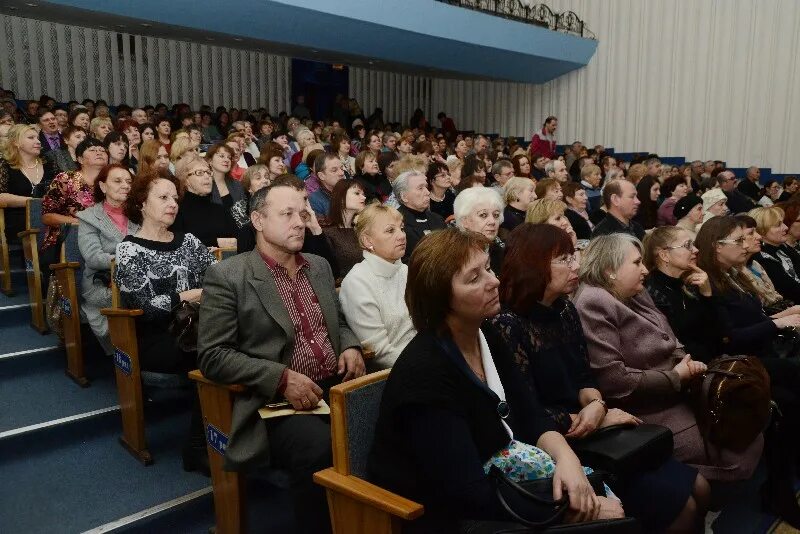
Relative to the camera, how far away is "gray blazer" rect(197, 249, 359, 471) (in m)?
1.99

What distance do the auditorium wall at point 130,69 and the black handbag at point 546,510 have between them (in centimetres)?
1083

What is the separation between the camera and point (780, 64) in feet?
34.1

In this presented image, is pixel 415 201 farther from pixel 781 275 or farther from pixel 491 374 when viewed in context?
pixel 491 374

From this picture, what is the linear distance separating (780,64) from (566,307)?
1038 cm

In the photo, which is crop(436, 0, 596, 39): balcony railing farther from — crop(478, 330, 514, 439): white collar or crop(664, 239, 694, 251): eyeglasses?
crop(478, 330, 514, 439): white collar

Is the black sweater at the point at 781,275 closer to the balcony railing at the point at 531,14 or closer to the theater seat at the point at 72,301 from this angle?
the theater seat at the point at 72,301

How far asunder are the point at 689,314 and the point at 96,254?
2570 mm

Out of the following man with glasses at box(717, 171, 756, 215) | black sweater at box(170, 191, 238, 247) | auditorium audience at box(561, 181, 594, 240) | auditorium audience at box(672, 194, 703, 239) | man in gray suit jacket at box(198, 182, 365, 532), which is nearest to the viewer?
man in gray suit jacket at box(198, 182, 365, 532)

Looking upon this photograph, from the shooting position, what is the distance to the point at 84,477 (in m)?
2.43

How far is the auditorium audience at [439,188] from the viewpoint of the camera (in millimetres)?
5086

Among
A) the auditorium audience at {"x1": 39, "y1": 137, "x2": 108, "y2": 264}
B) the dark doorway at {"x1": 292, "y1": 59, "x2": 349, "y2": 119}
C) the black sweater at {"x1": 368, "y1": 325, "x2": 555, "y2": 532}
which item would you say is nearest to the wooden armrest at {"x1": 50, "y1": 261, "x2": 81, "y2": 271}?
the auditorium audience at {"x1": 39, "y1": 137, "x2": 108, "y2": 264}

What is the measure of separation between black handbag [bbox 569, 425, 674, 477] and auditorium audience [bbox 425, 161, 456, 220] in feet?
10.6

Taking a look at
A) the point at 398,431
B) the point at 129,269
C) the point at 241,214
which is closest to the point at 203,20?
the point at 241,214

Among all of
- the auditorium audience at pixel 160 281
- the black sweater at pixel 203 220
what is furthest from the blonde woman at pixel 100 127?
the auditorium audience at pixel 160 281
